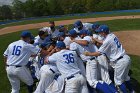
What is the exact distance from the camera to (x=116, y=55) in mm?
8922

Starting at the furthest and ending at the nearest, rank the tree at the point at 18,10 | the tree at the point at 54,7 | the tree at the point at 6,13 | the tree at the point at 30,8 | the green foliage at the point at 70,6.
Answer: the tree at the point at 18,10
the tree at the point at 6,13
the tree at the point at 30,8
the tree at the point at 54,7
the green foliage at the point at 70,6

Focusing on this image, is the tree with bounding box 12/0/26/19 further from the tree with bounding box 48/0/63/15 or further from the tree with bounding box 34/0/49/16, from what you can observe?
the tree with bounding box 48/0/63/15

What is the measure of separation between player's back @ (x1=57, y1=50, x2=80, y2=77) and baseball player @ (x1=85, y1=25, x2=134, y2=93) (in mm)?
1067

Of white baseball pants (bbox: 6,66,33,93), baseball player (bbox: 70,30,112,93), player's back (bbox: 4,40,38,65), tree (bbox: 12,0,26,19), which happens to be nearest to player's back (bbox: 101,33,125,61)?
baseball player (bbox: 70,30,112,93)

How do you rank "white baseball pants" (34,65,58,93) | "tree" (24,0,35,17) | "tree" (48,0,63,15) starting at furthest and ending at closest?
"tree" (24,0,35,17), "tree" (48,0,63,15), "white baseball pants" (34,65,58,93)

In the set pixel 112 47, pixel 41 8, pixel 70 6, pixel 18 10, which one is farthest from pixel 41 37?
pixel 18 10

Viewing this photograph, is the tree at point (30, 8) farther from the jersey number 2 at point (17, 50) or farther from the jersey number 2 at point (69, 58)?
the jersey number 2 at point (69, 58)

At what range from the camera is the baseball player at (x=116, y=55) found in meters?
8.83

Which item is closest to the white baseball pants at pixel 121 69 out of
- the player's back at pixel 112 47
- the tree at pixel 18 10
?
the player's back at pixel 112 47

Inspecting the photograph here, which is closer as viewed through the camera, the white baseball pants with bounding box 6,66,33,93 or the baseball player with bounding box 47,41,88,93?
the baseball player with bounding box 47,41,88,93

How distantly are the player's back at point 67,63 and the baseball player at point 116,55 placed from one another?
107cm

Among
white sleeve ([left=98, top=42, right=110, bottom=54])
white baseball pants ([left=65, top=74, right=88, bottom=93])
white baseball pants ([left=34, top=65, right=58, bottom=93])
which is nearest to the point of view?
white baseball pants ([left=65, top=74, right=88, bottom=93])

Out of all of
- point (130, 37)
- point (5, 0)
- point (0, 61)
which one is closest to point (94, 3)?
point (130, 37)

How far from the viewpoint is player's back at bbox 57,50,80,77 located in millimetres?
7664
